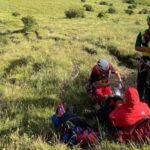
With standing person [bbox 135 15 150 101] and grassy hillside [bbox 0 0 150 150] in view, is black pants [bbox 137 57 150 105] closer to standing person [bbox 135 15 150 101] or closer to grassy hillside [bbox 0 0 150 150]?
standing person [bbox 135 15 150 101]

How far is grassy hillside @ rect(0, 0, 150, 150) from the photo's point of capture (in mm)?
7902

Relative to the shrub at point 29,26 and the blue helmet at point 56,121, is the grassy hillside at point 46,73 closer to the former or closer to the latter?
the blue helmet at point 56,121

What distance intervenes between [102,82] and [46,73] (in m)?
2.97

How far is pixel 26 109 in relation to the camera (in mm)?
9133

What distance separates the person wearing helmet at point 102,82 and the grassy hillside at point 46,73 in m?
0.35

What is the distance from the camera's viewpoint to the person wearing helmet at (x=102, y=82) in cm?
959

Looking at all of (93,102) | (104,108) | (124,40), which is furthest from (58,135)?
(124,40)

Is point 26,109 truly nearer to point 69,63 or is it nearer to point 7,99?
point 7,99

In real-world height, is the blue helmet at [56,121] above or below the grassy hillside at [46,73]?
above

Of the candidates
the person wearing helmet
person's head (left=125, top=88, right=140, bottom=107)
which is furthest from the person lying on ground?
the person wearing helmet

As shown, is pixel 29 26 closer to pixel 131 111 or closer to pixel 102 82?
pixel 102 82

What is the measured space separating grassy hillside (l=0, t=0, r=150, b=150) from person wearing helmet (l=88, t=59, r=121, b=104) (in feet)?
1.15

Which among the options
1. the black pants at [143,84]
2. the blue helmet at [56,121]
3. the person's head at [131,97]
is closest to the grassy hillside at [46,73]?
the blue helmet at [56,121]

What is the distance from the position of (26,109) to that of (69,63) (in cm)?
471
